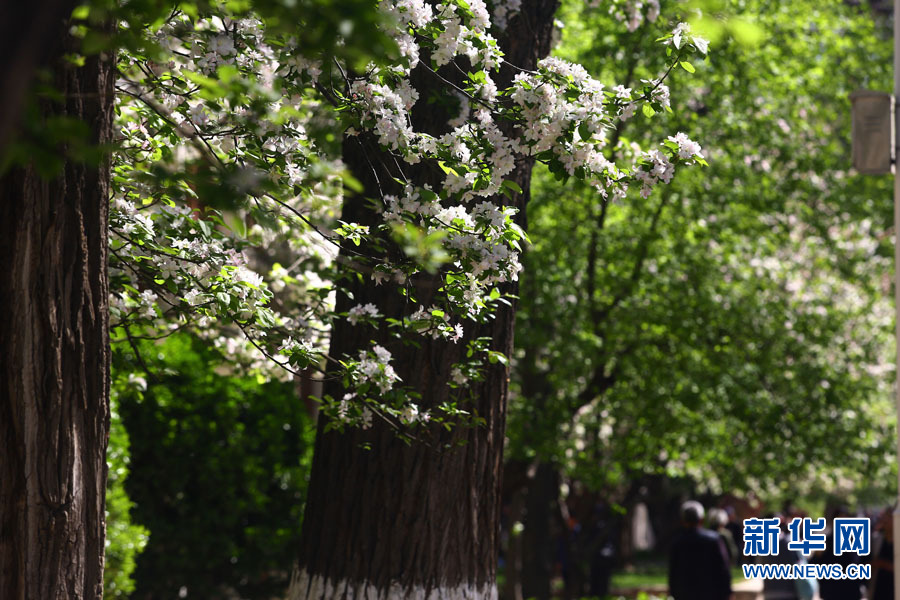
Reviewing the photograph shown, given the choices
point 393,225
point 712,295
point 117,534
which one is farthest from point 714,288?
point 393,225

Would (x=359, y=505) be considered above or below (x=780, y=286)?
below

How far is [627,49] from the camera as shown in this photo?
1216 centimetres

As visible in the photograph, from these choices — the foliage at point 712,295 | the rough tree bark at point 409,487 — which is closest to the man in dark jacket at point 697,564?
the foliage at point 712,295

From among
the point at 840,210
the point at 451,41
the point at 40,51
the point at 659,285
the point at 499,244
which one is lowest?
the point at 40,51

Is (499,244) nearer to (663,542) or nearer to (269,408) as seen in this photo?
(269,408)

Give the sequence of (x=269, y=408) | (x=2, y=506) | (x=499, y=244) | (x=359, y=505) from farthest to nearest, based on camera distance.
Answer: (x=269, y=408)
(x=359, y=505)
(x=499, y=244)
(x=2, y=506)

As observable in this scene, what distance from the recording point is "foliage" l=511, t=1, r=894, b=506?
12.3m

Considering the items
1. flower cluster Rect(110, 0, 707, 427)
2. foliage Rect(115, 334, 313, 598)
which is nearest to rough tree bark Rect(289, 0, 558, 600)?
flower cluster Rect(110, 0, 707, 427)

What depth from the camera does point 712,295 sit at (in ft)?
40.6

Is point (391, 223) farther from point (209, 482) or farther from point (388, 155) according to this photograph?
point (209, 482)

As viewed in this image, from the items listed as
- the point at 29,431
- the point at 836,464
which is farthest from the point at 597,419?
the point at 29,431

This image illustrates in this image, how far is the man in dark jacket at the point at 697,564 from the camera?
9.16 metres

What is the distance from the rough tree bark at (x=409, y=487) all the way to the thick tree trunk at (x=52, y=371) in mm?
1771

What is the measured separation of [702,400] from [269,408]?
469cm
